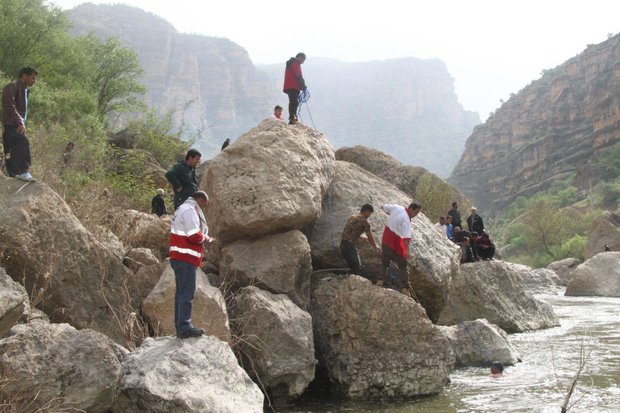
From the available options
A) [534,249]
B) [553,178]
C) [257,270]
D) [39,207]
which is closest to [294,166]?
[257,270]

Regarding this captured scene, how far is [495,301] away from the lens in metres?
15.7

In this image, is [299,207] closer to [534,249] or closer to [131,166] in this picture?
[131,166]

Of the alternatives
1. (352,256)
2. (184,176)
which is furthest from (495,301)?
(184,176)

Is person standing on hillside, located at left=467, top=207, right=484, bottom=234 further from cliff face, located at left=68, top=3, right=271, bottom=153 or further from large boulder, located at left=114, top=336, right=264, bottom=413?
cliff face, located at left=68, top=3, right=271, bottom=153

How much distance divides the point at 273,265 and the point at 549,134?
307ft

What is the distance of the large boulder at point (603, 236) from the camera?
3559 cm

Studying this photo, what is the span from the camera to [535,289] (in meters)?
30.6

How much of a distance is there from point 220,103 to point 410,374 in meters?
191

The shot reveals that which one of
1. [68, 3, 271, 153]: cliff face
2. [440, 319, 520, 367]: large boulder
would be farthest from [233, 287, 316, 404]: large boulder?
[68, 3, 271, 153]: cliff face

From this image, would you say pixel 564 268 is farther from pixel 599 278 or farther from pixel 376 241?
pixel 376 241

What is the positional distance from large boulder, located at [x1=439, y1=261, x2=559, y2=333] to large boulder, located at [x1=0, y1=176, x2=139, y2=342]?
28.0 ft

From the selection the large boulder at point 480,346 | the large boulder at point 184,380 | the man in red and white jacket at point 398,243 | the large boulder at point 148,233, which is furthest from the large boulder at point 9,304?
the large boulder at point 480,346

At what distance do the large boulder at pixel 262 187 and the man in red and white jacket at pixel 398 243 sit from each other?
1.26 meters

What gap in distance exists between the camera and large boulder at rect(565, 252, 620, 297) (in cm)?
2516
